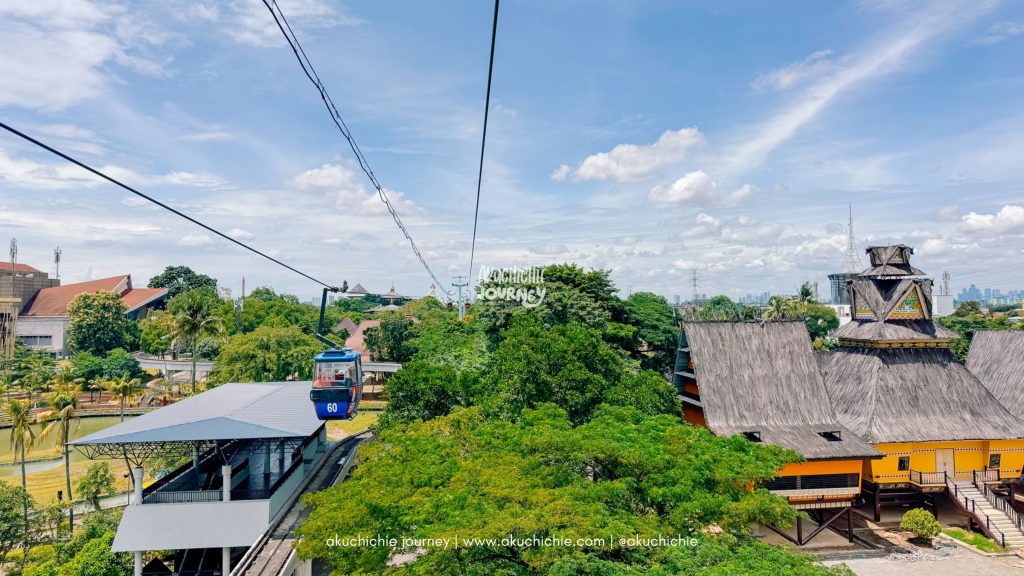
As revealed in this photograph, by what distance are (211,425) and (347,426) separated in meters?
27.5

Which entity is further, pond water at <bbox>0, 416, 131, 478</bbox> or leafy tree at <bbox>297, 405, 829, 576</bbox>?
pond water at <bbox>0, 416, 131, 478</bbox>

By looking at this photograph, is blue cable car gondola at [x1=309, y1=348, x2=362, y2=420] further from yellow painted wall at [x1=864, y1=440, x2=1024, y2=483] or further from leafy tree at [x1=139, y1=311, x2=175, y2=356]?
leafy tree at [x1=139, y1=311, x2=175, y2=356]

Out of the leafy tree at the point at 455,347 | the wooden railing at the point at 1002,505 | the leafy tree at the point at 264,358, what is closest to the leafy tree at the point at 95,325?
the leafy tree at the point at 264,358

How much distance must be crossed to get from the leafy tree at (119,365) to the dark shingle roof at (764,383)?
2442 inches

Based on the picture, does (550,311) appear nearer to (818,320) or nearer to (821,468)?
(821,468)

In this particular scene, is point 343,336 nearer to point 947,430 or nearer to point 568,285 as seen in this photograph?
point 568,285

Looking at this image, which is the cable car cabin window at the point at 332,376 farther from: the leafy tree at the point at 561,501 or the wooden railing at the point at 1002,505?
the wooden railing at the point at 1002,505

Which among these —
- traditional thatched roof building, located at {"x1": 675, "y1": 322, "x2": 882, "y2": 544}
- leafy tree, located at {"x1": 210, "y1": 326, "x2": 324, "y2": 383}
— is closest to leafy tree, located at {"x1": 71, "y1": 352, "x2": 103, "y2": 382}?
leafy tree, located at {"x1": 210, "y1": 326, "x2": 324, "y2": 383}

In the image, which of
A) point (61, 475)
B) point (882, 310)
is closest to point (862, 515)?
point (882, 310)

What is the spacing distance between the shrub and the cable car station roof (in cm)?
2479

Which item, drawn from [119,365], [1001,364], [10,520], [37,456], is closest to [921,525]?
[1001,364]

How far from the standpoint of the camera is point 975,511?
2394 cm

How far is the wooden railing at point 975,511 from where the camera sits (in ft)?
75.1

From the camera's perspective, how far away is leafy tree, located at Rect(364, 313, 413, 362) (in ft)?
216
